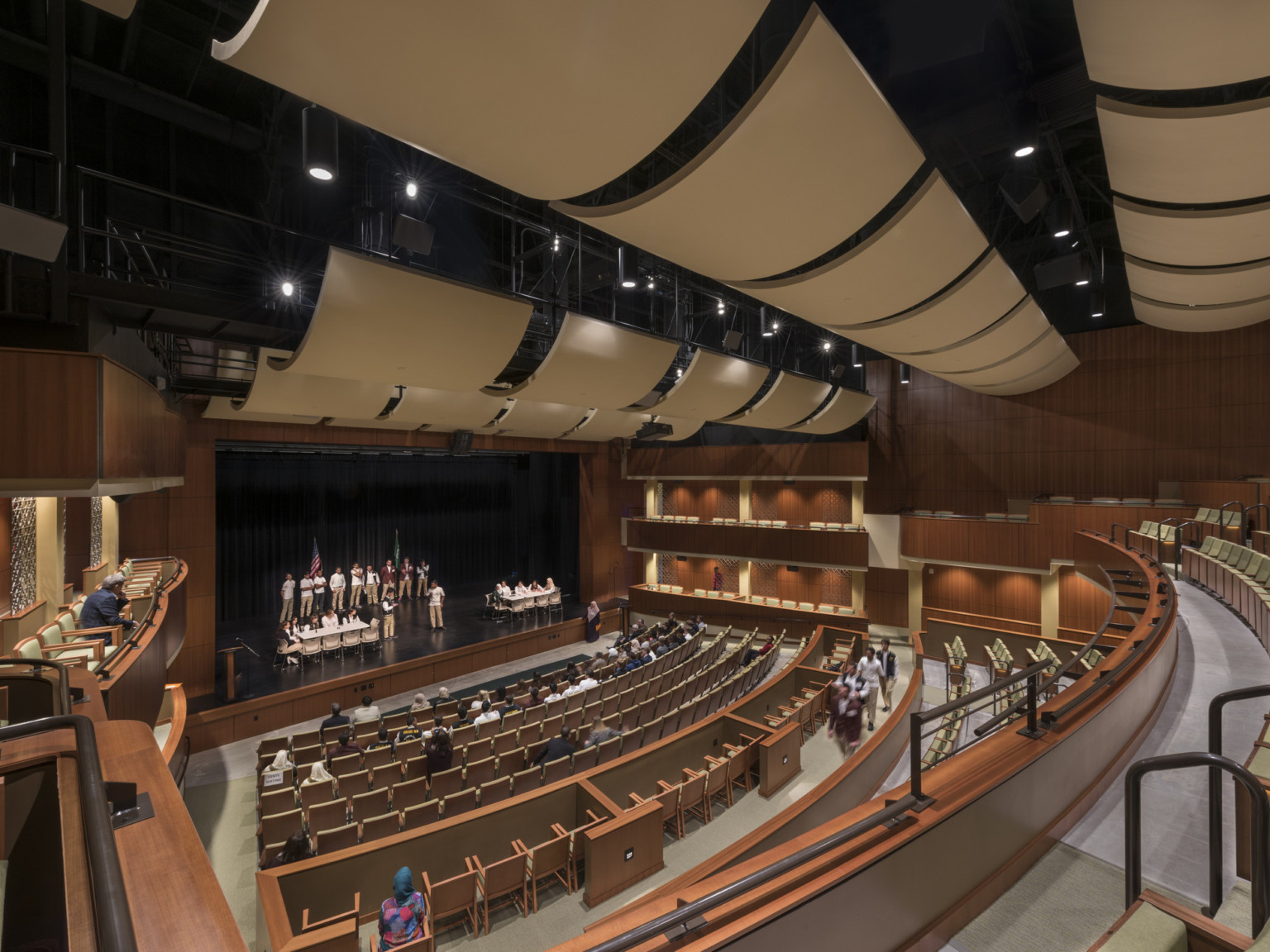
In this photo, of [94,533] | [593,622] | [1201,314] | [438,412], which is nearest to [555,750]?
[438,412]

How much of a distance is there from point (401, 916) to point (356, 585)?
12934mm

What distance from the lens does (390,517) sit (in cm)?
1748

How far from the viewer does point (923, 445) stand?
14742 mm

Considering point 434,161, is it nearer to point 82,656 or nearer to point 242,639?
point 82,656

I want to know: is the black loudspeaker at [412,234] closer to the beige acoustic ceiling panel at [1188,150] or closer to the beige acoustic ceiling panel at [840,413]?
the beige acoustic ceiling panel at [1188,150]

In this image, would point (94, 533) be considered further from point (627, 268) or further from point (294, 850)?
point (627, 268)

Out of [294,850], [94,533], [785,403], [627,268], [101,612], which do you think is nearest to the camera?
[294,850]

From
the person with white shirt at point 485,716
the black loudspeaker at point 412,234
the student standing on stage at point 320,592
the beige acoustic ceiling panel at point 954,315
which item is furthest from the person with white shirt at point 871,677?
the student standing on stage at point 320,592

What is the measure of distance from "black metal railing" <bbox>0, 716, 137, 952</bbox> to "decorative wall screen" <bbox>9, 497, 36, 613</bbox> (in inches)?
293

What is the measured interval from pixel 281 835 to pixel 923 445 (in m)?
14.7

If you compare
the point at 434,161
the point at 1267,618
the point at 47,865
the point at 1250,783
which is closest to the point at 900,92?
the point at 434,161

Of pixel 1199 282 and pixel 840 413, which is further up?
pixel 1199 282

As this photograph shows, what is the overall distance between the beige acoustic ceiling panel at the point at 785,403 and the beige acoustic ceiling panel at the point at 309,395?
6709mm

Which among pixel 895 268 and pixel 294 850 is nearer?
pixel 294 850
